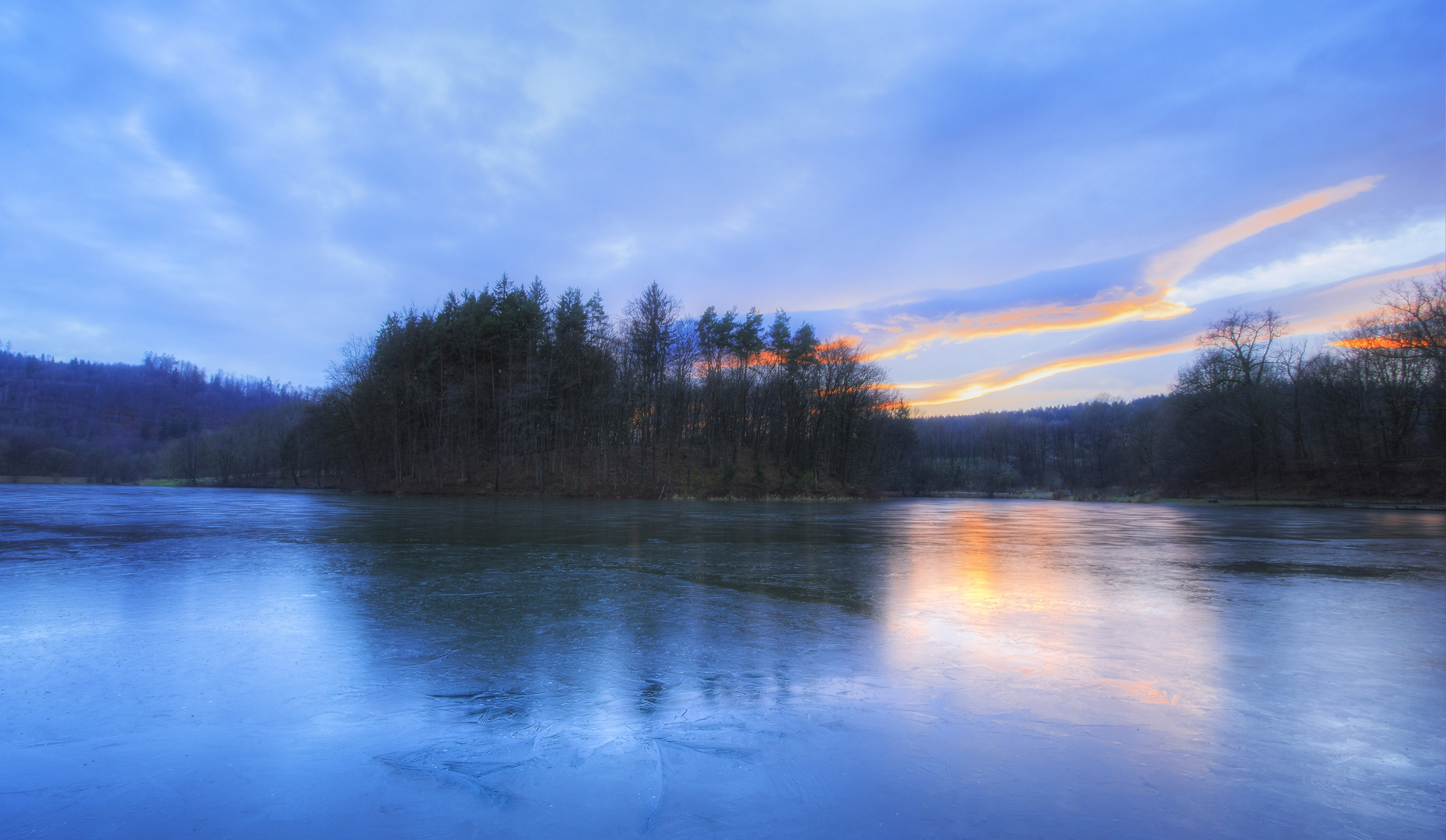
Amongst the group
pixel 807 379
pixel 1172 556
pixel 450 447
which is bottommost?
pixel 1172 556

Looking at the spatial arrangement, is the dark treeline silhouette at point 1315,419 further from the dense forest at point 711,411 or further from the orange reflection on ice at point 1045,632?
the orange reflection on ice at point 1045,632

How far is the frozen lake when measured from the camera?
242 cm

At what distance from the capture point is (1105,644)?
196 inches

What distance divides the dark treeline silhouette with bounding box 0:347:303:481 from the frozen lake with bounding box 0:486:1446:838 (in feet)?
239

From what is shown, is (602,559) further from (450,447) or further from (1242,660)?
(450,447)

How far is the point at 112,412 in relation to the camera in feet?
381

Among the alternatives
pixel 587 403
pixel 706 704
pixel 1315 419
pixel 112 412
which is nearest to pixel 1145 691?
pixel 706 704

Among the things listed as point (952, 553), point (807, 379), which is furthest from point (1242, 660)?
point (807, 379)

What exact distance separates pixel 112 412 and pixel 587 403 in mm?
127452

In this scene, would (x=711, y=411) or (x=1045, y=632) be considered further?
(x=711, y=411)

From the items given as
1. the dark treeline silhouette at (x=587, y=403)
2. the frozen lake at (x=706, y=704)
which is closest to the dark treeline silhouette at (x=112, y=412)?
the dark treeline silhouette at (x=587, y=403)

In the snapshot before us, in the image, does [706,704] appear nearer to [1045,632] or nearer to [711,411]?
[1045,632]

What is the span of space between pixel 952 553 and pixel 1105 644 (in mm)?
6455

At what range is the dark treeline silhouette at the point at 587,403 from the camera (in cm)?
3947
